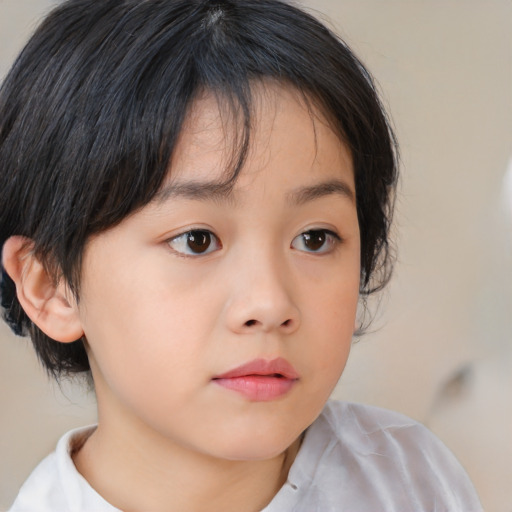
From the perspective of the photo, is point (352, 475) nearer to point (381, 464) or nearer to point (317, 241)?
point (381, 464)

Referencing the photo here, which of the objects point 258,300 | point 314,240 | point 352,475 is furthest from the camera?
point 352,475

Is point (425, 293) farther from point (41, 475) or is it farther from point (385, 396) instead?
point (41, 475)

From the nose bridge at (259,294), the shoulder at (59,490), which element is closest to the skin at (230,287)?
the nose bridge at (259,294)

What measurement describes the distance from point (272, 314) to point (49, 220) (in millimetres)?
264

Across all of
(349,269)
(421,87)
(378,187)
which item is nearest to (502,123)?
(421,87)

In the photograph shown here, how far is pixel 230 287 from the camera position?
0.85 meters

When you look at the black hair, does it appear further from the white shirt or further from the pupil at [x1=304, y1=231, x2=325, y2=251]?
the white shirt

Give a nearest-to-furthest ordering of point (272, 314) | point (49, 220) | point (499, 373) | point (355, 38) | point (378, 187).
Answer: point (272, 314), point (49, 220), point (378, 187), point (355, 38), point (499, 373)

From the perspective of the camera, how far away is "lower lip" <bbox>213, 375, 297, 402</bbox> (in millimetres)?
863

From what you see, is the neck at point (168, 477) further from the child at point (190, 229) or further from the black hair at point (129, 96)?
the black hair at point (129, 96)

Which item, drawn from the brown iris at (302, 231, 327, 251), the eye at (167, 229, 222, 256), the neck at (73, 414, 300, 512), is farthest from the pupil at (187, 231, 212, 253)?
the neck at (73, 414, 300, 512)

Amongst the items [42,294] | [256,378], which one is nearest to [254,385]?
[256,378]

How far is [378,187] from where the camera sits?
108 centimetres

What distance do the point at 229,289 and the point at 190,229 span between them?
2.6 inches
